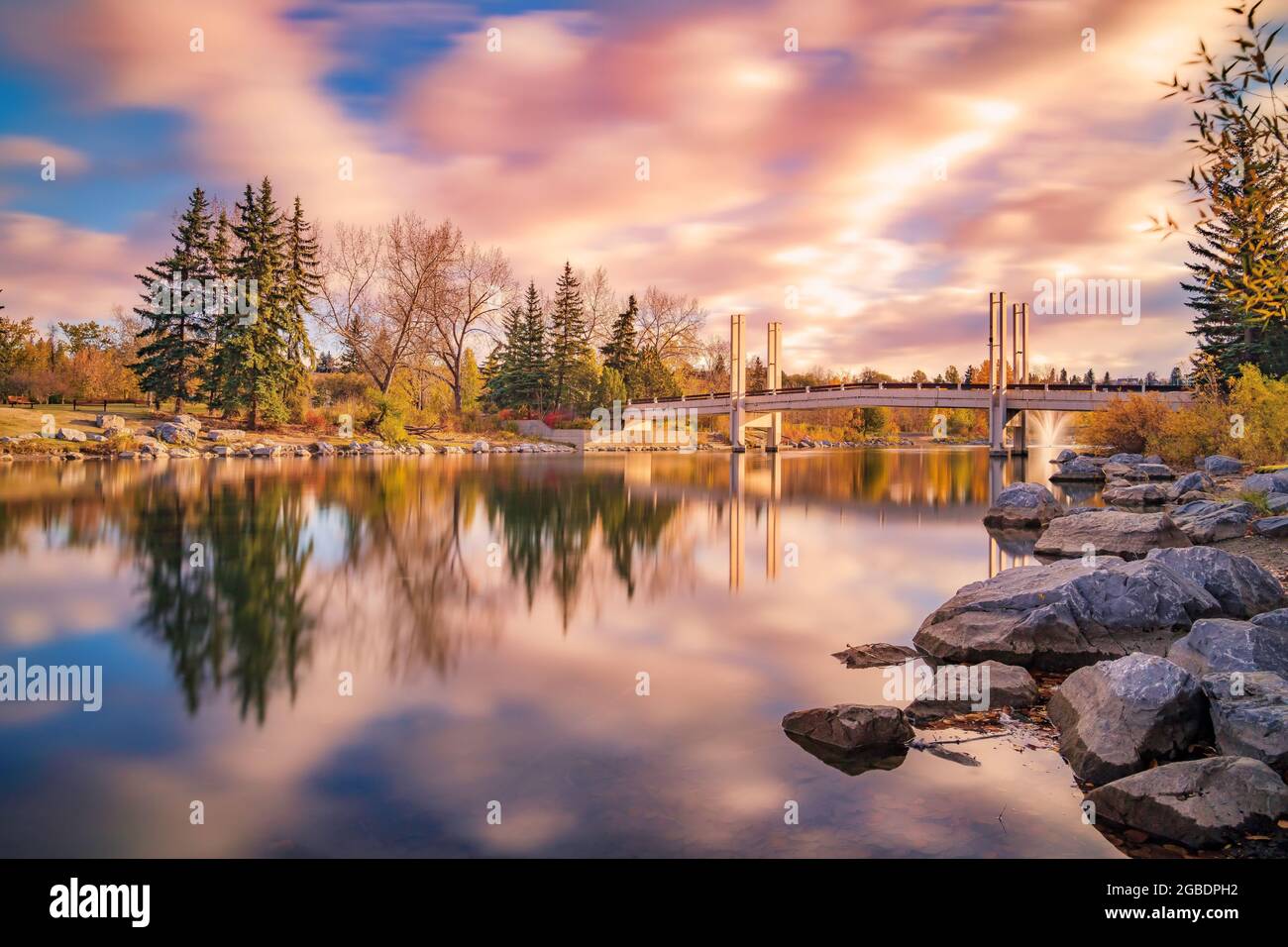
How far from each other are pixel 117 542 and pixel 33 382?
4587 centimetres

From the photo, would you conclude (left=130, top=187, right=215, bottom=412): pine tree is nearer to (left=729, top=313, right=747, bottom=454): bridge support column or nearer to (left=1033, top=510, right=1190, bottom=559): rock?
(left=729, top=313, right=747, bottom=454): bridge support column

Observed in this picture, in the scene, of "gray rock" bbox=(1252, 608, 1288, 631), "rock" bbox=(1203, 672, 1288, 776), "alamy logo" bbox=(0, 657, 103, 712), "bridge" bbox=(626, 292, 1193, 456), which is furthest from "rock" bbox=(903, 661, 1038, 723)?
"bridge" bbox=(626, 292, 1193, 456)

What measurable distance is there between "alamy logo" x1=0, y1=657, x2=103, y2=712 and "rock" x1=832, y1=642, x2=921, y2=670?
6.42 metres

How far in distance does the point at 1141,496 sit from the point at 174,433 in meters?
43.8

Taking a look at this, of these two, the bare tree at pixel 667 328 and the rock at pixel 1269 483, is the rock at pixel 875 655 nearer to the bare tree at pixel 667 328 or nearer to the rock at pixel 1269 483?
the rock at pixel 1269 483

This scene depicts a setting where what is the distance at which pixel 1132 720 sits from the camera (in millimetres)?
5250

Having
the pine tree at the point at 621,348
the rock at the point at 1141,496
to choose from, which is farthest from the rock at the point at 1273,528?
the pine tree at the point at 621,348

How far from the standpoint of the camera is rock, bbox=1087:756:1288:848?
4273 mm

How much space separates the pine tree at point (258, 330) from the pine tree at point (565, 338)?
77.2ft

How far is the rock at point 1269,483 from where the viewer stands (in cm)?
1708

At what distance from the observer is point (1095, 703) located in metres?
5.52
